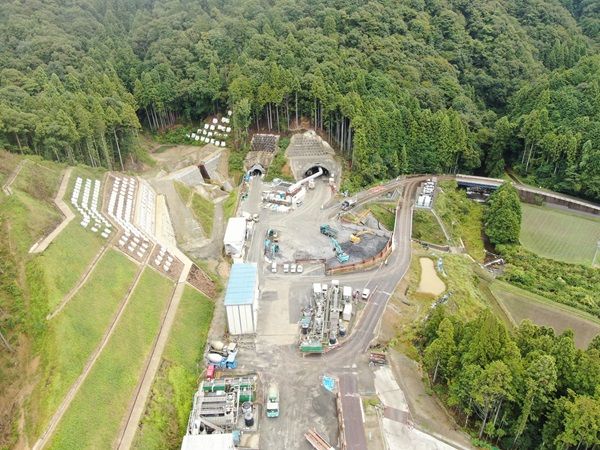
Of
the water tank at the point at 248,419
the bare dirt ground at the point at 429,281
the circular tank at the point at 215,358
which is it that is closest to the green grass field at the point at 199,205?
the circular tank at the point at 215,358

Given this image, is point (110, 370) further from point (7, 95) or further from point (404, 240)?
point (7, 95)

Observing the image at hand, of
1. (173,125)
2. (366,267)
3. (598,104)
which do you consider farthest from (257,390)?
(598,104)

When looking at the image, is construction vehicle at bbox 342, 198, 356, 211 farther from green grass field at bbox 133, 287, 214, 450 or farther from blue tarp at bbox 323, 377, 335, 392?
blue tarp at bbox 323, 377, 335, 392

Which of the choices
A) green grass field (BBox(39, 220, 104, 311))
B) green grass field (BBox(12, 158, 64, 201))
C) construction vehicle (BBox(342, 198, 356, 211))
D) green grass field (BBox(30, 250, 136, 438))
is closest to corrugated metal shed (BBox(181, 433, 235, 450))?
green grass field (BBox(30, 250, 136, 438))

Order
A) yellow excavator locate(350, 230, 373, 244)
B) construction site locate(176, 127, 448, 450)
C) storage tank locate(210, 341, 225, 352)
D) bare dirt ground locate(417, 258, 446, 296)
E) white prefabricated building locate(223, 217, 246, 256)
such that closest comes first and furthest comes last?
construction site locate(176, 127, 448, 450) → storage tank locate(210, 341, 225, 352) → bare dirt ground locate(417, 258, 446, 296) → white prefabricated building locate(223, 217, 246, 256) → yellow excavator locate(350, 230, 373, 244)

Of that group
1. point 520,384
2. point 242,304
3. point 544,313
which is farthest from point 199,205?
point 520,384
